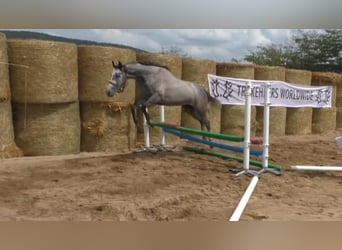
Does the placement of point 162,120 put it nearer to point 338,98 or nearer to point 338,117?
point 338,117

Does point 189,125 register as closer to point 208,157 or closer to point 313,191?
point 208,157

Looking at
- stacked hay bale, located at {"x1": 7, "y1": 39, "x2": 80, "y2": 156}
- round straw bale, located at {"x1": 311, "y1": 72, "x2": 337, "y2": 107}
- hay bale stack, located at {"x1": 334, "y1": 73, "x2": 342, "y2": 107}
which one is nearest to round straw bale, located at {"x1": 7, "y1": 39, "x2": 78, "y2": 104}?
stacked hay bale, located at {"x1": 7, "y1": 39, "x2": 80, "y2": 156}

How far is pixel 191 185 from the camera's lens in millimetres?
2227

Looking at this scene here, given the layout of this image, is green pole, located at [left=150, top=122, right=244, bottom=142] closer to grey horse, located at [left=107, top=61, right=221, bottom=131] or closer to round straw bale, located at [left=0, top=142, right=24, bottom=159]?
grey horse, located at [left=107, top=61, right=221, bottom=131]

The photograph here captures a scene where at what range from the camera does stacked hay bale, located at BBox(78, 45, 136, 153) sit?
2.32m

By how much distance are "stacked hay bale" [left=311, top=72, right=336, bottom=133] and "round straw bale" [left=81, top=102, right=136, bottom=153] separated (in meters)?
1.14

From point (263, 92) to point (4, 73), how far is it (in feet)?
4.76

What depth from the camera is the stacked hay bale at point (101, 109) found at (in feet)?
7.63

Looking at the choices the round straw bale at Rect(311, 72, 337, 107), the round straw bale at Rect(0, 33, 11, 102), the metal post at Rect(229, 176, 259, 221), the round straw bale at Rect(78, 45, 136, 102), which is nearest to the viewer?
the metal post at Rect(229, 176, 259, 221)

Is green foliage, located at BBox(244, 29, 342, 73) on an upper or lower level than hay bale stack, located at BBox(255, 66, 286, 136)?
upper

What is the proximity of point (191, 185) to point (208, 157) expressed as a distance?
1.13 ft

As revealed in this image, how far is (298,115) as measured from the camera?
261 centimetres
